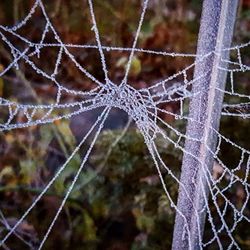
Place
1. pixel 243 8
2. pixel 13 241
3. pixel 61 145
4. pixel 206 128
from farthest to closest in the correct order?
1. pixel 243 8
2. pixel 61 145
3. pixel 13 241
4. pixel 206 128

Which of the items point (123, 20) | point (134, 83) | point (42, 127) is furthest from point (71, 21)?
point (42, 127)

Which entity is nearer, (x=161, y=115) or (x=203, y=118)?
(x=203, y=118)

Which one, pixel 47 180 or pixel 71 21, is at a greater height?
pixel 71 21

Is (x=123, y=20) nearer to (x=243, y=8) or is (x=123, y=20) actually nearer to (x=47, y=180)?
(x=243, y=8)

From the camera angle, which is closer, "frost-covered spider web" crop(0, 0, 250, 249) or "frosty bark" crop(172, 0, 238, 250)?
"frosty bark" crop(172, 0, 238, 250)

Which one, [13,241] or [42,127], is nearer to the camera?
[13,241]

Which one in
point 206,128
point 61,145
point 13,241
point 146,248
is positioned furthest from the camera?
point 61,145

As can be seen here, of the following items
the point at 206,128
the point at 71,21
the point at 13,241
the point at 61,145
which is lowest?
the point at 13,241

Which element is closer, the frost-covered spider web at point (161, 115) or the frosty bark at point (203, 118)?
the frosty bark at point (203, 118)
